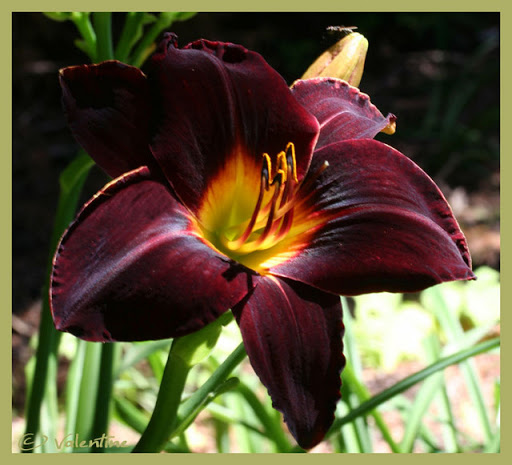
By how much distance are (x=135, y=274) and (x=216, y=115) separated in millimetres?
126

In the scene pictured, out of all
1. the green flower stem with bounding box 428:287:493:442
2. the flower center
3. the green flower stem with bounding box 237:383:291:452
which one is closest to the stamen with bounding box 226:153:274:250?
the flower center

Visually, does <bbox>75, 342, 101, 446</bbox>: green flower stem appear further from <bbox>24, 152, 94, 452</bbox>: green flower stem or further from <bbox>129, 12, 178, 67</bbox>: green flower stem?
<bbox>129, 12, 178, 67</bbox>: green flower stem

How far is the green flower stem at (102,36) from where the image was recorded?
0.55m

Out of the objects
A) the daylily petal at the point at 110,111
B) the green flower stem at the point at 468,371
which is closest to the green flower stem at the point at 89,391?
the daylily petal at the point at 110,111

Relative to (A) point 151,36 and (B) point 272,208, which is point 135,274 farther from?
(A) point 151,36

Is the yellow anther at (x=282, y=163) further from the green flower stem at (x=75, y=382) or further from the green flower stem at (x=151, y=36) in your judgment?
the green flower stem at (x=75, y=382)

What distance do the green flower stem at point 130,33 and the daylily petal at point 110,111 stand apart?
7.5 inches

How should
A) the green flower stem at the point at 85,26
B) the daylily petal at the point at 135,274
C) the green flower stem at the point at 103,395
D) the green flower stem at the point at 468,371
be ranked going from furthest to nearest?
the green flower stem at the point at 468,371, the green flower stem at the point at 103,395, the green flower stem at the point at 85,26, the daylily petal at the point at 135,274

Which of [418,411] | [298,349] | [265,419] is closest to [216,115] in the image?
[298,349]

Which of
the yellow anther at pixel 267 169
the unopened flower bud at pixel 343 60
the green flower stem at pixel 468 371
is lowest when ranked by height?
the green flower stem at pixel 468 371

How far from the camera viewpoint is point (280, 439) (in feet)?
2.78

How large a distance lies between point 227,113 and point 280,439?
0.56 metres

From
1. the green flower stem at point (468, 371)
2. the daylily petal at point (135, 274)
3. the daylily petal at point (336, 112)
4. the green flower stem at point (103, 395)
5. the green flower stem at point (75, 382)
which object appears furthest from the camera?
the green flower stem at point (468, 371)

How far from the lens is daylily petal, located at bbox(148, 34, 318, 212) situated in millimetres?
401
